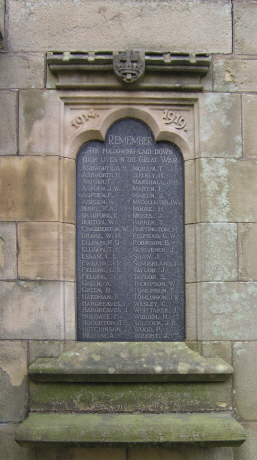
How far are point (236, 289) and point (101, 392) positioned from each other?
162 centimetres

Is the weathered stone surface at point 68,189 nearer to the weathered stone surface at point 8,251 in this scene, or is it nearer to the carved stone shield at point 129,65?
the weathered stone surface at point 8,251

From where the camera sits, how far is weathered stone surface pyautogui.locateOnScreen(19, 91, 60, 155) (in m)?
4.23

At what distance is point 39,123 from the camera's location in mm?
4254

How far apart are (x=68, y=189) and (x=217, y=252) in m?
1.60

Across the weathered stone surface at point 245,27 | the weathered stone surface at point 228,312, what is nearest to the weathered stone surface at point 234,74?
the weathered stone surface at point 245,27

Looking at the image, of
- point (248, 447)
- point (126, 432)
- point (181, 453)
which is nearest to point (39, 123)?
point (126, 432)

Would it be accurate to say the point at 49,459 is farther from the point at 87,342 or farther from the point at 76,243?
the point at 76,243

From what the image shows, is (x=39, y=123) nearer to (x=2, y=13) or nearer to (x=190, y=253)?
(x=2, y=13)

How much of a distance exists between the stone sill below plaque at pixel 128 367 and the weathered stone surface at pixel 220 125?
2007mm

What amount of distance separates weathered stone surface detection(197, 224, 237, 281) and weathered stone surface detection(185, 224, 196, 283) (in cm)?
6

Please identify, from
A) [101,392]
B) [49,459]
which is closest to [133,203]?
[101,392]

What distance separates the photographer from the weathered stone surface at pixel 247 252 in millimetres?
4219

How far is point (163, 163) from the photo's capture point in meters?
4.43

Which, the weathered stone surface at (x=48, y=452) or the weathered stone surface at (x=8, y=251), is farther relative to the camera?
the weathered stone surface at (x=8, y=251)
